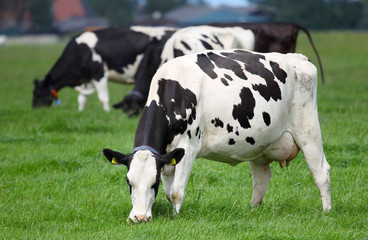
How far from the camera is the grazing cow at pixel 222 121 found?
558 cm

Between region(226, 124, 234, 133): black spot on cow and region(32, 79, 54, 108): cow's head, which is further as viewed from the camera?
region(32, 79, 54, 108): cow's head

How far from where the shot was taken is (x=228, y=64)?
20.5ft

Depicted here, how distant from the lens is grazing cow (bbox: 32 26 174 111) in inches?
564

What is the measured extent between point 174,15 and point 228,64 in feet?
359

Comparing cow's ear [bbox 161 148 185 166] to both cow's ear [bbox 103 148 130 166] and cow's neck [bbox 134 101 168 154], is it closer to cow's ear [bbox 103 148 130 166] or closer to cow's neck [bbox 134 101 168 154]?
cow's neck [bbox 134 101 168 154]

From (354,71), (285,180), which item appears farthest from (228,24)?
(354,71)

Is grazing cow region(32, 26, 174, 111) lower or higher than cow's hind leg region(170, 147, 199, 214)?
lower

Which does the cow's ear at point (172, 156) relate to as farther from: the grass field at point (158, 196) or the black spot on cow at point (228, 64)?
the black spot on cow at point (228, 64)

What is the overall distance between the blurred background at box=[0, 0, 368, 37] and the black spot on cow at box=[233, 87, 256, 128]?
8087 centimetres

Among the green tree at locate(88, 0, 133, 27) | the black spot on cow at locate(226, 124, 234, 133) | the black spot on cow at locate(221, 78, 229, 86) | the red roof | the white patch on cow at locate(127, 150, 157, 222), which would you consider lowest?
the red roof

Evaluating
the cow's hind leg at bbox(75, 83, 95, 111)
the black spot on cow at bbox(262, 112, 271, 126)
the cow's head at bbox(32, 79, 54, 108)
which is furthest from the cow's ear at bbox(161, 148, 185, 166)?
the cow's head at bbox(32, 79, 54, 108)

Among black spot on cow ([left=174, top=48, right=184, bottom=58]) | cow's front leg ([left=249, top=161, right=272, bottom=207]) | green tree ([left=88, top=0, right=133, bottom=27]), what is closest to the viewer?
cow's front leg ([left=249, top=161, right=272, bottom=207])

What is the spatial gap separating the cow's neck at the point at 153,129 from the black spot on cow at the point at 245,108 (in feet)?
2.33

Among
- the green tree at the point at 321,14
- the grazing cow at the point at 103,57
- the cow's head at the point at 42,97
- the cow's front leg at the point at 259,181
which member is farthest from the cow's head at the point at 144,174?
the green tree at the point at 321,14
